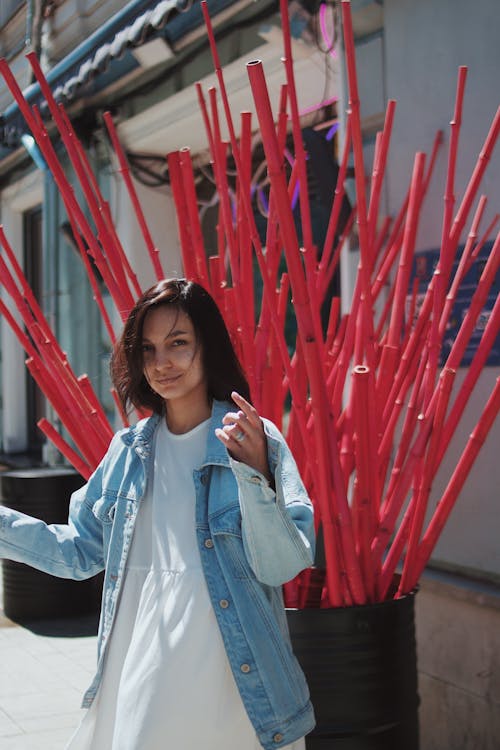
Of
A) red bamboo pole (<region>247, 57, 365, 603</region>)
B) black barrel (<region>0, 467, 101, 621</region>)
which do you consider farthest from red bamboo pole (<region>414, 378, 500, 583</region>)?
black barrel (<region>0, 467, 101, 621</region>)

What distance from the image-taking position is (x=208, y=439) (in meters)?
2.01

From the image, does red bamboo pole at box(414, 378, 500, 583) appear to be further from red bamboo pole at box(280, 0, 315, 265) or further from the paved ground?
the paved ground

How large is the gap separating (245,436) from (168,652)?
476mm

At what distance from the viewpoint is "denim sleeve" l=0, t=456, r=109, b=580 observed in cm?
215

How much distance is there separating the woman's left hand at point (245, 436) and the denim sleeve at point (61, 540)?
22.8 inches

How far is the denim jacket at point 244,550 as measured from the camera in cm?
182

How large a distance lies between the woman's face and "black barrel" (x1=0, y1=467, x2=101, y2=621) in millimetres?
4088

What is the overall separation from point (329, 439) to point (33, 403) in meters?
9.32

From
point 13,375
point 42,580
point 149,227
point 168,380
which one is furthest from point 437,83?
point 13,375

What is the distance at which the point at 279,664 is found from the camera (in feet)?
6.37

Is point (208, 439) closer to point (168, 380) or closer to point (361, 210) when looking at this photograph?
point (168, 380)

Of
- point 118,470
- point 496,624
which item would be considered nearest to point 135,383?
point 118,470

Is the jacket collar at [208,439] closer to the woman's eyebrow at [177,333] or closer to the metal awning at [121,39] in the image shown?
the woman's eyebrow at [177,333]

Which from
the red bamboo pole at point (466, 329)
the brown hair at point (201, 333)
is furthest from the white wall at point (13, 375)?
the brown hair at point (201, 333)
